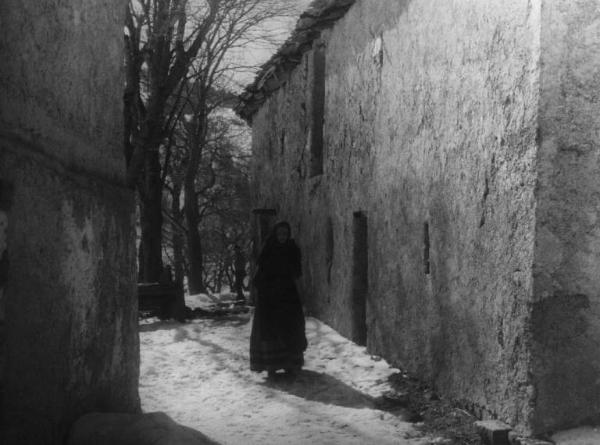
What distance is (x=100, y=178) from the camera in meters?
4.07

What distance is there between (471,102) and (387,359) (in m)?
3.16

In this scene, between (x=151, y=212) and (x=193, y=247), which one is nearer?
(x=151, y=212)

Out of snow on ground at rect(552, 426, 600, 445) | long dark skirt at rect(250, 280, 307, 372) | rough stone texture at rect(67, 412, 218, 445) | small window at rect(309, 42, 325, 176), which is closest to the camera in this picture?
rough stone texture at rect(67, 412, 218, 445)

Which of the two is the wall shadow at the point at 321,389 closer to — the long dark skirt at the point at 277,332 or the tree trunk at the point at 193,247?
the long dark skirt at the point at 277,332

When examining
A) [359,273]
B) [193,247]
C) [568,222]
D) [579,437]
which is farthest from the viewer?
[193,247]

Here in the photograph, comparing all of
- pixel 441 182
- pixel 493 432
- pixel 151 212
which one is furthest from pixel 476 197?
pixel 151 212

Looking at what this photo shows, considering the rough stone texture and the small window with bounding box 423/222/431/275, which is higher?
the small window with bounding box 423/222/431/275

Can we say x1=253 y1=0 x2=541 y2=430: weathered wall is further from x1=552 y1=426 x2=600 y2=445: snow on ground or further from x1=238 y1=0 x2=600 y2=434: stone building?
x1=552 y1=426 x2=600 y2=445: snow on ground

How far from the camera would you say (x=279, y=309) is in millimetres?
7629

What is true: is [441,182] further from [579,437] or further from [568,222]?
[579,437]

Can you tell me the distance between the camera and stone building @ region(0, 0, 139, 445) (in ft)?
9.55

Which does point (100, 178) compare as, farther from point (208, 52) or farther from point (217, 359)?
point (208, 52)

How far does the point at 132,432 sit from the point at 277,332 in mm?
4356

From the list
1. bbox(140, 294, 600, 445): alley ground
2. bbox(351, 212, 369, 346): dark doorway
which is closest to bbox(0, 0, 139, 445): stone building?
bbox(140, 294, 600, 445): alley ground
